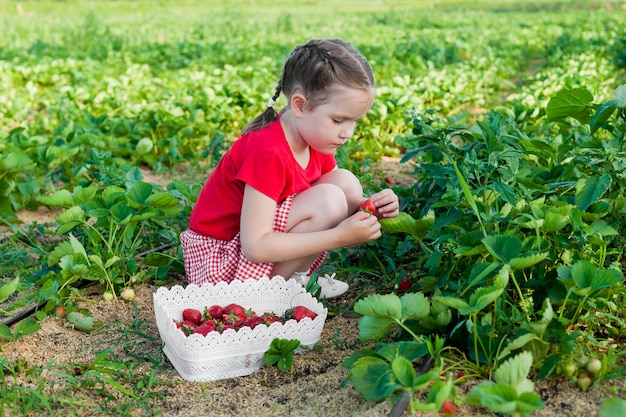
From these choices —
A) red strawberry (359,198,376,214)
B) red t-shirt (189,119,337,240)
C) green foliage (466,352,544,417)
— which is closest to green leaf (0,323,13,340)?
red t-shirt (189,119,337,240)

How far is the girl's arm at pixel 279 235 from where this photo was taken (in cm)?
238

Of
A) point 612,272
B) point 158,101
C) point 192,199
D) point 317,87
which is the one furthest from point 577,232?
point 158,101

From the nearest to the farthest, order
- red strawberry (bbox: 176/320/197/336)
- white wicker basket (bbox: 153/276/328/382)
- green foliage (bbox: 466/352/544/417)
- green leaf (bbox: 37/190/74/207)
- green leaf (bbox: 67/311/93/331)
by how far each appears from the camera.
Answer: green foliage (bbox: 466/352/544/417)
white wicker basket (bbox: 153/276/328/382)
red strawberry (bbox: 176/320/197/336)
green leaf (bbox: 67/311/93/331)
green leaf (bbox: 37/190/74/207)

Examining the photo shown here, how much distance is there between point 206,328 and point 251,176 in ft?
1.67

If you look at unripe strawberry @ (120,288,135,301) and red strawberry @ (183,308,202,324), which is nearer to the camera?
red strawberry @ (183,308,202,324)

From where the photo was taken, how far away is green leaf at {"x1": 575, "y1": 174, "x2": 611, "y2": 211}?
2.20 m

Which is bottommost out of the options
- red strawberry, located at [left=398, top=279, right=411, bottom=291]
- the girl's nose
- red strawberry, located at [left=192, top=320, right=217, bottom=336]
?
red strawberry, located at [left=398, top=279, right=411, bottom=291]

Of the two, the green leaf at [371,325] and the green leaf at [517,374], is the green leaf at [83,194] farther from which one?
the green leaf at [517,374]

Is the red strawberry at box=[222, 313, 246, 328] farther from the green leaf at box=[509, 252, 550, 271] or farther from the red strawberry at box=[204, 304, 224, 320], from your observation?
the green leaf at box=[509, 252, 550, 271]

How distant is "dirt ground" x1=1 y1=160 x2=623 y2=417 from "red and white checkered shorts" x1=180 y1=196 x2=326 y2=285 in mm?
239

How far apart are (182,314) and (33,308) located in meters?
0.58

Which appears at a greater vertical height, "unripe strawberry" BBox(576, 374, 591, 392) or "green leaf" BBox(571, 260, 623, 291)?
"green leaf" BBox(571, 260, 623, 291)

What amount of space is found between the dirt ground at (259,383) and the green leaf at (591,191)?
555 mm

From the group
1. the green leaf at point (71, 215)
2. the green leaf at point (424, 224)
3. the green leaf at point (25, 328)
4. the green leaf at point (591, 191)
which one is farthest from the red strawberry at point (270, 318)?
the green leaf at point (591, 191)
